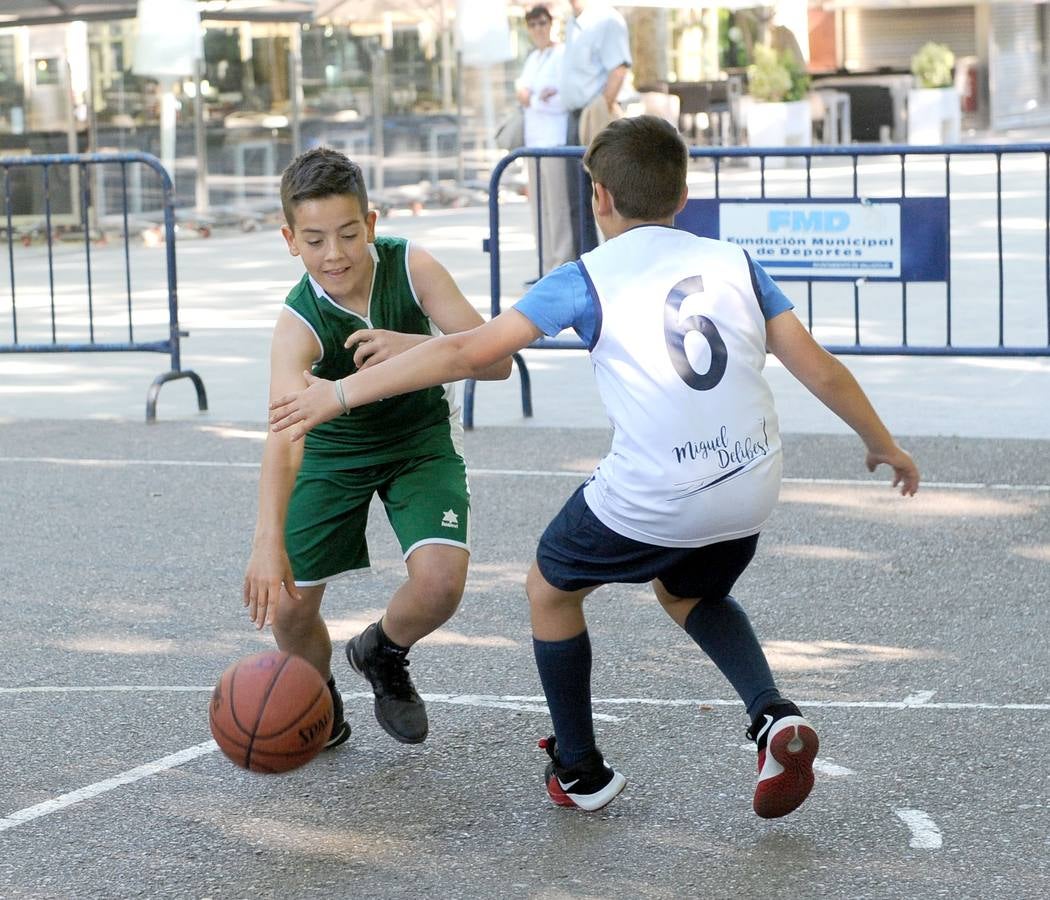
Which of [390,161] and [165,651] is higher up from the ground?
[390,161]

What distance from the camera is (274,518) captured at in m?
4.10

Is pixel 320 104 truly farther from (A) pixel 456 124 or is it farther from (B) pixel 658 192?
(B) pixel 658 192

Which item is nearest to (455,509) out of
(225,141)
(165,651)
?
(165,651)

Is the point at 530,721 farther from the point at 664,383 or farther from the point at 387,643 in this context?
the point at 664,383

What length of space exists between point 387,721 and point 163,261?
497 inches

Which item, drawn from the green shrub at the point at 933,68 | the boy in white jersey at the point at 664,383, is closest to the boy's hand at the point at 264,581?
the boy in white jersey at the point at 664,383

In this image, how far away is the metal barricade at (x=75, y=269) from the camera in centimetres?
967

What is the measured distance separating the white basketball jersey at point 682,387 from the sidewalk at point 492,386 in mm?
4812

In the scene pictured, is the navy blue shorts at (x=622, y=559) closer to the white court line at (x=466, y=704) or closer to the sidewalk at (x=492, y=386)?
the white court line at (x=466, y=704)

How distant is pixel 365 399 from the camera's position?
12.5 ft

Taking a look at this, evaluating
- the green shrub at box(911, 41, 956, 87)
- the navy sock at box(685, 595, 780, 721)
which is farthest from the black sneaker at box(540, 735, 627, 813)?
the green shrub at box(911, 41, 956, 87)

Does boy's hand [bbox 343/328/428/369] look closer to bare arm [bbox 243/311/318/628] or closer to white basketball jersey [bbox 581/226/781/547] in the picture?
bare arm [bbox 243/311/318/628]

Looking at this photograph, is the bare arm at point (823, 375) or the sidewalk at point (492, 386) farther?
the sidewalk at point (492, 386)

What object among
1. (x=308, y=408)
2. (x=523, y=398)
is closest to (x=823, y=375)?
(x=308, y=408)
